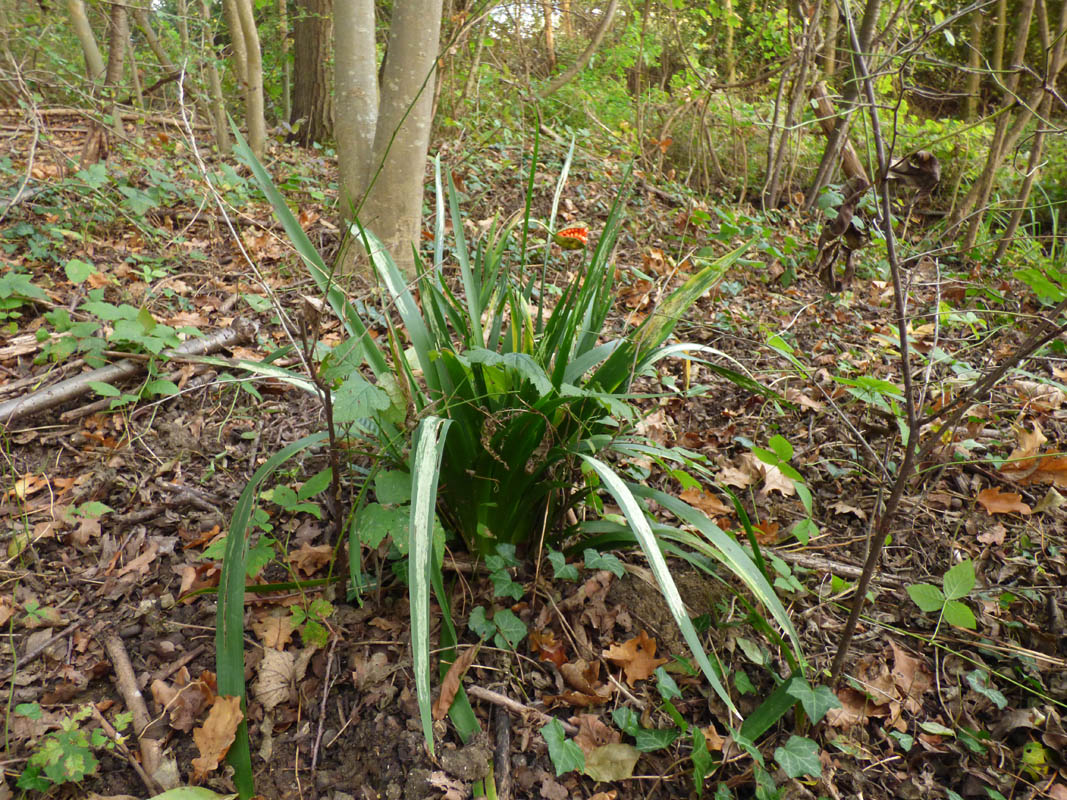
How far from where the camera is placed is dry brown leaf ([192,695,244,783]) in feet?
4.13

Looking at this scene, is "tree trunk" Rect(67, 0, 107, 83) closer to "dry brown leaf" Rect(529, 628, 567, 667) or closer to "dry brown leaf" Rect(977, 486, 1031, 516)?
"dry brown leaf" Rect(529, 628, 567, 667)

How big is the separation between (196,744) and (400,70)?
2.45 metres

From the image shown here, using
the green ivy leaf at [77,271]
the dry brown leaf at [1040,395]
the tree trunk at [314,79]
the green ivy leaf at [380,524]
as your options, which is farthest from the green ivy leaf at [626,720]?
the tree trunk at [314,79]

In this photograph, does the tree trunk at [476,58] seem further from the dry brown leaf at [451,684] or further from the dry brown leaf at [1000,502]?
the dry brown leaf at [451,684]

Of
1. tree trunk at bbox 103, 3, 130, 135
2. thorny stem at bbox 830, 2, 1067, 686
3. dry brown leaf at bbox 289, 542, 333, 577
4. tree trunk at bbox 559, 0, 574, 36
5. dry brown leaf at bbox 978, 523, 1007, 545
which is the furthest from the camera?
tree trunk at bbox 559, 0, 574, 36

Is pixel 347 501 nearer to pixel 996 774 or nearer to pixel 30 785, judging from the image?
pixel 30 785

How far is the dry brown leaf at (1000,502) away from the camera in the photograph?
190cm

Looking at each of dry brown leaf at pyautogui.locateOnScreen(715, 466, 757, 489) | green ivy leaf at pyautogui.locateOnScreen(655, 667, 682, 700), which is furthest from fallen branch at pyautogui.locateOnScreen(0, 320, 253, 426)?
dry brown leaf at pyautogui.locateOnScreen(715, 466, 757, 489)

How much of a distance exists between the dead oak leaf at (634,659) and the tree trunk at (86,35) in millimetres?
4495

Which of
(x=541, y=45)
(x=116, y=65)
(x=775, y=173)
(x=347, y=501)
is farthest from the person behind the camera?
(x=541, y=45)

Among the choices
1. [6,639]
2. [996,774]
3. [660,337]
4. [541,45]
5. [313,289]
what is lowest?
[6,639]

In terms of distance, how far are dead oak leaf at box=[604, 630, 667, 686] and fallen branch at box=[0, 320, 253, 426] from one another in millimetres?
1466

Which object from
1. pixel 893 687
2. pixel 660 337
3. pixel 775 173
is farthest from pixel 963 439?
pixel 775 173

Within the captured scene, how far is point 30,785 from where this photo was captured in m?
1.17
